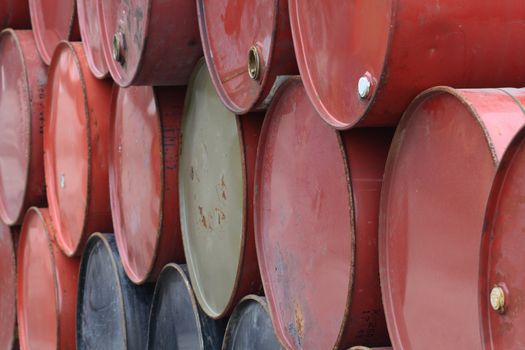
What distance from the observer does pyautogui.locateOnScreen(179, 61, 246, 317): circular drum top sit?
1775mm

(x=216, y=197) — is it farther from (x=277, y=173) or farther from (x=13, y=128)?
(x=13, y=128)

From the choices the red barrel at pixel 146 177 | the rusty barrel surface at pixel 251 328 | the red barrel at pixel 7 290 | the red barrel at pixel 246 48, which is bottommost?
the red barrel at pixel 7 290

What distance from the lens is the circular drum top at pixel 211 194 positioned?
1775 mm

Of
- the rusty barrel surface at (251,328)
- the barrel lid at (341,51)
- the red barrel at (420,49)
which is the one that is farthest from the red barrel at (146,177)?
the red barrel at (420,49)

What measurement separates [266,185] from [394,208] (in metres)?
0.43

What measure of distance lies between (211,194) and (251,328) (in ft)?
0.98

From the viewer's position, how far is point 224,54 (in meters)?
1.68

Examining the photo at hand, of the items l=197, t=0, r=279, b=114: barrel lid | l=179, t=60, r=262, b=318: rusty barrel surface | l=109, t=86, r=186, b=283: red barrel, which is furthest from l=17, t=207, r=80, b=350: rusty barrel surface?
l=197, t=0, r=279, b=114: barrel lid

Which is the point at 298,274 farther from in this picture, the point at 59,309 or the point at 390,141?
the point at 59,309

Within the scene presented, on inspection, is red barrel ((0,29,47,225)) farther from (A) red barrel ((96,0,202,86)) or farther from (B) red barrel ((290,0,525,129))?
(B) red barrel ((290,0,525,129))

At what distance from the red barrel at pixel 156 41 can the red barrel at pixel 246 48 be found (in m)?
0.11

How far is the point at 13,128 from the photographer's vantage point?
3.12 metres

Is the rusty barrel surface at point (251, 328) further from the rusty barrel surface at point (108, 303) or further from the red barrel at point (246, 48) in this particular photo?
the rusty barrel surface at point (108, 303)

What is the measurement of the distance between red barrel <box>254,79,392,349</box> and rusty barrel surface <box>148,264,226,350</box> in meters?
0.36
